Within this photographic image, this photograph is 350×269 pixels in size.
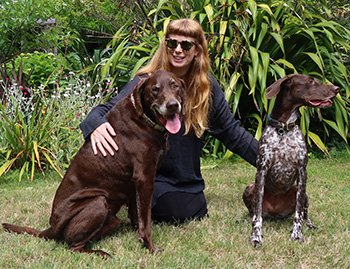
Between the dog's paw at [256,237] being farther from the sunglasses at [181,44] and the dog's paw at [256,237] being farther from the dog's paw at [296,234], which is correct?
the sunglasses at [181,44]

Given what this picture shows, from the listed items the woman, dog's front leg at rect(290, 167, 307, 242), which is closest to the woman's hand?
the woman

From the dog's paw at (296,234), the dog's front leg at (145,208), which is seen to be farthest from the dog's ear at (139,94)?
the dog's paw at (296,234)

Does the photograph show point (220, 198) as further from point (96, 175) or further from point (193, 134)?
point (96, 175)

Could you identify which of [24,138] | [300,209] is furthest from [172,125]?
[24,138]

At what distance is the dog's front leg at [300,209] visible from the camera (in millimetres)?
2959

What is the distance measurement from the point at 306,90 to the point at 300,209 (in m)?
0.91

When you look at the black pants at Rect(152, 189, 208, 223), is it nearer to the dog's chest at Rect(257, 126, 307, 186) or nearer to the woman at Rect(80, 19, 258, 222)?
the woman at Rect(80, 19, 258, 222)

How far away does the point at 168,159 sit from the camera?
3.50 m

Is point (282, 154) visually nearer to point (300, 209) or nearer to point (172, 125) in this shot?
point (300, 209)

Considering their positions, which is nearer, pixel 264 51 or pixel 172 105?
pixel 172 105

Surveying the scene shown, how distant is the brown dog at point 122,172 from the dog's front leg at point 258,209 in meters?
0.75

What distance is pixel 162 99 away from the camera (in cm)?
254

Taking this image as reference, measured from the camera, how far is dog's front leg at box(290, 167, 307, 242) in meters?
2.96

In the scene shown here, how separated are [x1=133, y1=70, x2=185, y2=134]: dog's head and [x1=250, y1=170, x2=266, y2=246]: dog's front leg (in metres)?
0.87
